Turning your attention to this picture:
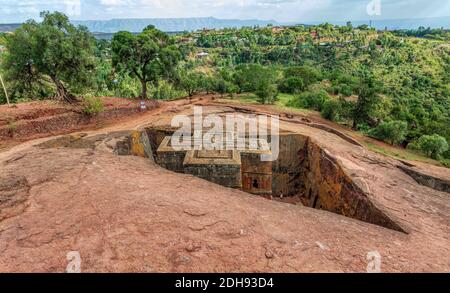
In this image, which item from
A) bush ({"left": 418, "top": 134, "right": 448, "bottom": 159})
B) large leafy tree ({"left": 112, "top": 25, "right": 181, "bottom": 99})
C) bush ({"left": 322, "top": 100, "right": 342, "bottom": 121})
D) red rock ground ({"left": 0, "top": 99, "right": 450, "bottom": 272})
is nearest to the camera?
red rock ground ({"left": 0, "top": 99, "right": 450, "bottom": 272})

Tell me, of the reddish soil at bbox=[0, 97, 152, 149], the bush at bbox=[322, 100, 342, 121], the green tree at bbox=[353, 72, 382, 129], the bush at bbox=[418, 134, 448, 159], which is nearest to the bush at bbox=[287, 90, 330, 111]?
the bush at bbox=[322, 100, 342, 121]

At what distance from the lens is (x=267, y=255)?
5355mm

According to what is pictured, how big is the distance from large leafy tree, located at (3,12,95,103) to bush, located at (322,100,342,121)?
15.7 m

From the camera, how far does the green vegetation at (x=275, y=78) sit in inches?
599

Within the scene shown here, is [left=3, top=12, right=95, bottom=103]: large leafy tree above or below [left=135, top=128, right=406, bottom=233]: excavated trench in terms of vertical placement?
above

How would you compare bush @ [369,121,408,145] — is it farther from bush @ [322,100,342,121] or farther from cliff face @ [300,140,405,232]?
cliff face @ [300,140,405,232]

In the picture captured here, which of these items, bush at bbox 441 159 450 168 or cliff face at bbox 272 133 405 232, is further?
bush at bbox 441 159 450 168

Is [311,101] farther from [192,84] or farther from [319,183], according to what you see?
[319,183]

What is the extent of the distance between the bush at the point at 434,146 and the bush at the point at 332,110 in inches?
234

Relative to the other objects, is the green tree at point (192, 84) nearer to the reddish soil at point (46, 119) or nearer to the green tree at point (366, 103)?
the reddish soil at point (46, 119)

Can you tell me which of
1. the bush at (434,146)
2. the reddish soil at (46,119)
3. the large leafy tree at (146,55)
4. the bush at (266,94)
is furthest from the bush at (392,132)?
the reddish soil at (46,119)

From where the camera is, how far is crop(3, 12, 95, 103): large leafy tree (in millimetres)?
14531
